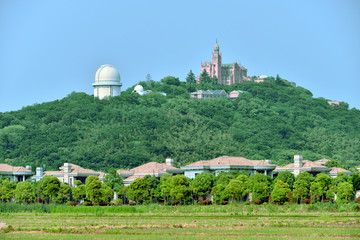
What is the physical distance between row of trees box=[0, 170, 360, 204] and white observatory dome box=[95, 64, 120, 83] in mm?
70819

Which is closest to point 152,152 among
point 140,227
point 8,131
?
point 8,131

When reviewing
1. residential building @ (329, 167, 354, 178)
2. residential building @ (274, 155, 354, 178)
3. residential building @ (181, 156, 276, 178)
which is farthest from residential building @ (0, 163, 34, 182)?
residential building @ (329, 167, 354, 178)

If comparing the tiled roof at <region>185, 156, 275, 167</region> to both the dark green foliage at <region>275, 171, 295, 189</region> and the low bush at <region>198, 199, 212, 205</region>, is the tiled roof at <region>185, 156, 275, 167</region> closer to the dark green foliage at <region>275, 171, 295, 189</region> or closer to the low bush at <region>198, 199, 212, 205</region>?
the dark green foliage at <region>275, 171, 295, 189</region>

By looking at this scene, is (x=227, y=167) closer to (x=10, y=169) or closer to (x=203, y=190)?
(x=203, y=190)

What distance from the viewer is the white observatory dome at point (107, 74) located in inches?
7156

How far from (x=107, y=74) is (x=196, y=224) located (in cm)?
12118

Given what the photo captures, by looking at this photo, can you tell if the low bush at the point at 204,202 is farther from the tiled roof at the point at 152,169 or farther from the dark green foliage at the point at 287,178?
the tiled roof at the point at 152,169

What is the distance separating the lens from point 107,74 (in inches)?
7175

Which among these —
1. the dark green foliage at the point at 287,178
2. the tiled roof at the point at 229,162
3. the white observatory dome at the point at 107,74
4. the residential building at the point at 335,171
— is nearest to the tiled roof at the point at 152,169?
the tiled roof at the point at 229,162

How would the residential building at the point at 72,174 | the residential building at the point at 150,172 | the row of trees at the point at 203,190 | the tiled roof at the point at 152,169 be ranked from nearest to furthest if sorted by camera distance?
the row of trees at the point at 203,190 → the residential building at the point at 150,172 → the tiled roof at the point at 152,169 → the residential building at the point at 72,174

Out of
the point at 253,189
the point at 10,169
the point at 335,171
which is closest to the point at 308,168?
the point at 335,171

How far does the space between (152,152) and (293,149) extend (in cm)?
3327

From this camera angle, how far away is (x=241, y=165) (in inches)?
4771

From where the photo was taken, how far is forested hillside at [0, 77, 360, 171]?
15275 centimetres
